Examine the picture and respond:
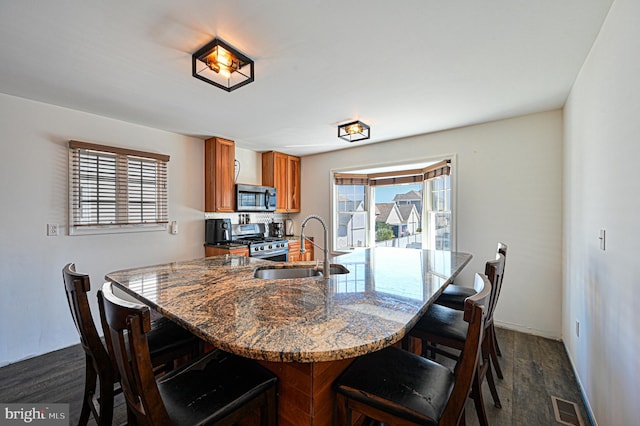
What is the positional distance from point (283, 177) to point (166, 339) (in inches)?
143

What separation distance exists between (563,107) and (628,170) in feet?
6.65

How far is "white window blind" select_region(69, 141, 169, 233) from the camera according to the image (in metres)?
2.83

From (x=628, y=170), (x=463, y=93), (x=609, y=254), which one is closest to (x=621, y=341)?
(x=609, y=254)

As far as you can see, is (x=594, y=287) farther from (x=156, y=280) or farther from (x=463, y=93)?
(x=156, y=280)

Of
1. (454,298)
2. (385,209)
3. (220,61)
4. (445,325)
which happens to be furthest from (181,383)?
(385,209)

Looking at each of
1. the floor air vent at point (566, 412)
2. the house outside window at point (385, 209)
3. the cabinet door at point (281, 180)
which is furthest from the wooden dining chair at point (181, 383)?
the cabinet door at point (281, 180)

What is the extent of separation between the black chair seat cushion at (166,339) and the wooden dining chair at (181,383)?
0.34 metres

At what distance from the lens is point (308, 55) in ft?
6.18

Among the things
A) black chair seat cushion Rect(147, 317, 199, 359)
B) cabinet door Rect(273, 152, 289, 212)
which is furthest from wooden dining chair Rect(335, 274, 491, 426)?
cabinet door Rect(273, 152, 289, 212)

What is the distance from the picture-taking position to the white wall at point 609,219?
122cm

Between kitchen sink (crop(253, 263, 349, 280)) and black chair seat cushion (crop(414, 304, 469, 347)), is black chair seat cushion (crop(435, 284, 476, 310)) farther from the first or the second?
kitchen sink (crop(253, 263, 349, 280))

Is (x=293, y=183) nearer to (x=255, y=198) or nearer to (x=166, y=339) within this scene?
(x=255, y=198)

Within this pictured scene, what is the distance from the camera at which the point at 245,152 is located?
457cm

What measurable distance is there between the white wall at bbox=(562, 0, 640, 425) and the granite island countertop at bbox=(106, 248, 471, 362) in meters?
0.78
